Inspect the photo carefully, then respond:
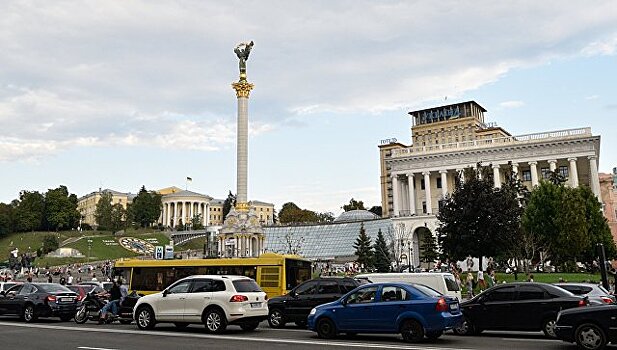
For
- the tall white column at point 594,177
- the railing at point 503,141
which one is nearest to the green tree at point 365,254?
the railing at point 503,141

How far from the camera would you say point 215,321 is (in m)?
16.2

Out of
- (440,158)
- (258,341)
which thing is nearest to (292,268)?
(258,341)

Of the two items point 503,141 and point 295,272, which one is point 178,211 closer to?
point 503,141

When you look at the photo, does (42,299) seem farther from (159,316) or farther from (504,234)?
(504,234)

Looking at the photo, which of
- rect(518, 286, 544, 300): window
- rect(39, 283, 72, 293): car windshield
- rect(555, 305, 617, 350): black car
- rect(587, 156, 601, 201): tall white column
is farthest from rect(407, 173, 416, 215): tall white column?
rect(555, 305, 617, 350): black car

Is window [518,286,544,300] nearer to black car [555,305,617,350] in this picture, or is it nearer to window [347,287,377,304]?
black car [555,305,617,350]

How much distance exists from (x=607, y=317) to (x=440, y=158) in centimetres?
7954

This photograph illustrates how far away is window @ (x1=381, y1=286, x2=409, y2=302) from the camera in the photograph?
14.4 metres

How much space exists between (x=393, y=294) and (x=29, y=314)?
14519 mm

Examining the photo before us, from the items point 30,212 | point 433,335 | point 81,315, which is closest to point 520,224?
point 433,335

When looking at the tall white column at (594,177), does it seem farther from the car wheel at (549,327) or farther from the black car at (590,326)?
the black car at (590,326)

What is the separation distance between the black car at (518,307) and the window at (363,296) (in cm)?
261

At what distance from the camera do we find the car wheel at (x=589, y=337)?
475 inches

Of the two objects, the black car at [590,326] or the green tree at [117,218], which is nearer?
the black car at [590,326]
